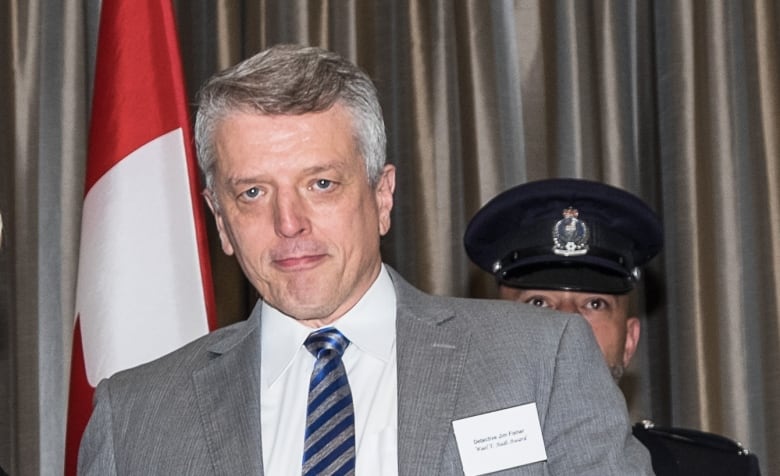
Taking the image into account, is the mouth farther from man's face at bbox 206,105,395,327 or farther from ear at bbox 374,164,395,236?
ear at bbox 374,164,395,236

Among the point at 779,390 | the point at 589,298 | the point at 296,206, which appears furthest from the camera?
the point at 779,390

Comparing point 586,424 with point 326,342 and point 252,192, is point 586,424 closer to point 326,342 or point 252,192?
point 326,342

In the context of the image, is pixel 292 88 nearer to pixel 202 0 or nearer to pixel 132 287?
pixel 132 287

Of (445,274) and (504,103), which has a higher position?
(504,103)

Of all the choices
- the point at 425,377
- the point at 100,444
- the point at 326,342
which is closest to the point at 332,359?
the point at 326,342

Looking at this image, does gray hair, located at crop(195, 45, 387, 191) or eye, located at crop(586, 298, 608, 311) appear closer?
gray hair, located at crop(195, 45, 387, 191)

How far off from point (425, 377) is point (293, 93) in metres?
0.41

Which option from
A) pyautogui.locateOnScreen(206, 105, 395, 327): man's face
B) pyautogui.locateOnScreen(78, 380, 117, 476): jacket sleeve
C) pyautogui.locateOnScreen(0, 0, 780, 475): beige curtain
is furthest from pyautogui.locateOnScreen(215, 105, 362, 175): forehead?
pyautogui.locateOnScreen(0, 0, 780, 475): beige curtain

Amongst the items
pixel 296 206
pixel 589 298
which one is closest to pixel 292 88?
pixel 296 206

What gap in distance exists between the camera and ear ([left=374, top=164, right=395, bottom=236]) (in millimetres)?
1839

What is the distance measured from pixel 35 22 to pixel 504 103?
1140 millimetres

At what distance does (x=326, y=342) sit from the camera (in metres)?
1.76

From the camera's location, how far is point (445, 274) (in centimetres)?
319

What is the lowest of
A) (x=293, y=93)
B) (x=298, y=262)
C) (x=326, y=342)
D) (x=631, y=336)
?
(x=631, y=336)
